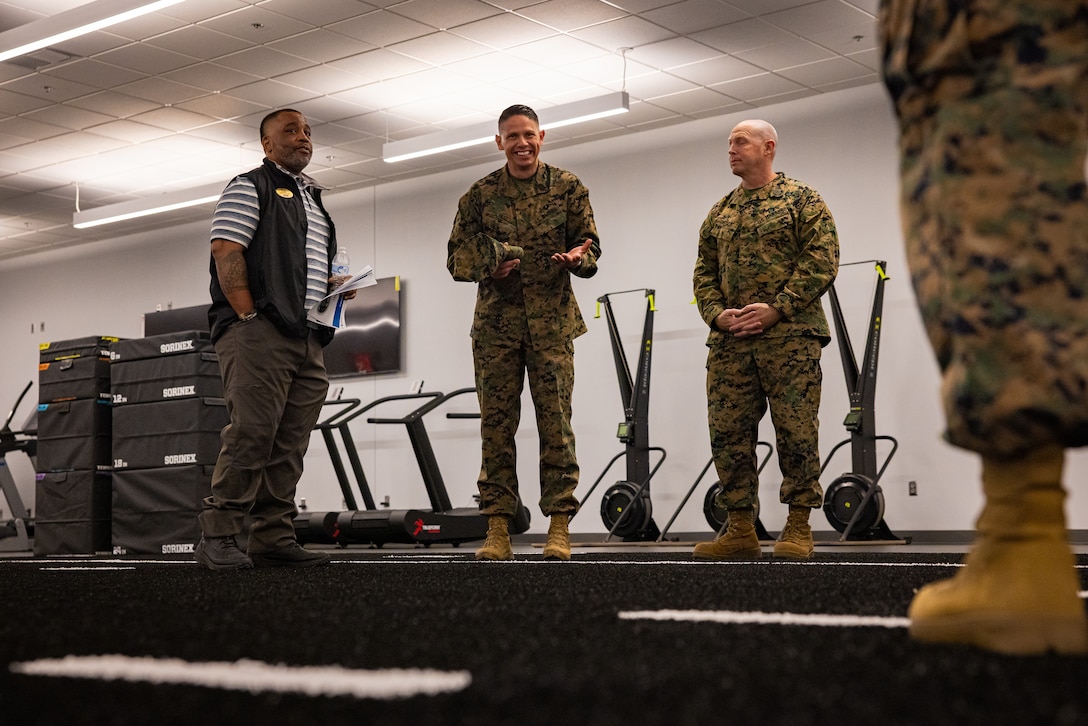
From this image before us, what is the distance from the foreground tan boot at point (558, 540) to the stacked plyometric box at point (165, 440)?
141 inches

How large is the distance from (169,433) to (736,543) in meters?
4.20

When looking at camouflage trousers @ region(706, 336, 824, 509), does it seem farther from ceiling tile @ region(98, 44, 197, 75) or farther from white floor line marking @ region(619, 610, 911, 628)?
ceiling tile @ region(98, 44, 197, 75)

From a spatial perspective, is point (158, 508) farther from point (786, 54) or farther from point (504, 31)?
point (786, 54)

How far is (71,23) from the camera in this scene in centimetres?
579

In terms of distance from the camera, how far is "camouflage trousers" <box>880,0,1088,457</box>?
1.07 meters

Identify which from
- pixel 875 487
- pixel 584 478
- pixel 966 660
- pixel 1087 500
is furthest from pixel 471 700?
pixel 584 478

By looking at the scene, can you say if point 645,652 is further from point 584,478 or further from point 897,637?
point 584,478

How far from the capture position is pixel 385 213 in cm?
972

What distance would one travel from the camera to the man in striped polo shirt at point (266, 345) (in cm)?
337

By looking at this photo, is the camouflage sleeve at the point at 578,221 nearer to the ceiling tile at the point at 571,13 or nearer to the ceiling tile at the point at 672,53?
the ceiling tile at the point at 571,13

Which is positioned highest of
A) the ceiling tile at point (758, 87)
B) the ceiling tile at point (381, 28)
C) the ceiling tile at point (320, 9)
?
the ceiling tile at point (320, 9)

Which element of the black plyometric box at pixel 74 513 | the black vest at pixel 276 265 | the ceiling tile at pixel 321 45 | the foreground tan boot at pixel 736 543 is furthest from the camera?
the black plyometric box at pixel 74 513

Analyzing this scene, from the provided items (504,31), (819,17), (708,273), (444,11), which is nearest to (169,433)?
(444,11)

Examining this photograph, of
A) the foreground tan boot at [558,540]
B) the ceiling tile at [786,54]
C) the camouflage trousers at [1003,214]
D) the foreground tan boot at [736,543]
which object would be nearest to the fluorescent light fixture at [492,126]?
the ceiling tile at [786,54]
